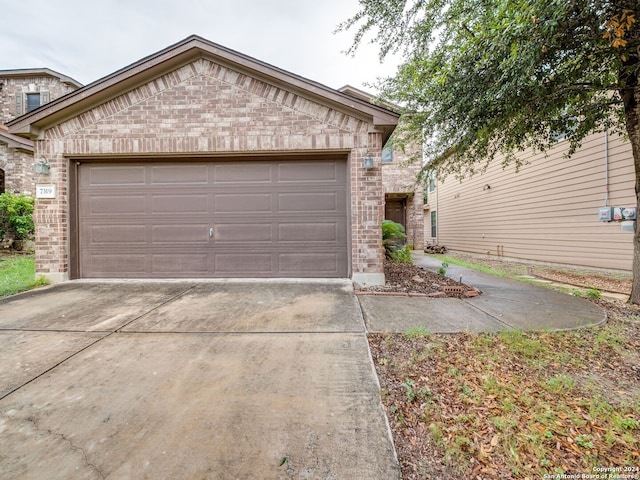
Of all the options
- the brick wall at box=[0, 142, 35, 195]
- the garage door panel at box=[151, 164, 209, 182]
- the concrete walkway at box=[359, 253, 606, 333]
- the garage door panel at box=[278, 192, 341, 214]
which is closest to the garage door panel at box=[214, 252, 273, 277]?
the garage door panel at box=[278, 192, 341, 214]

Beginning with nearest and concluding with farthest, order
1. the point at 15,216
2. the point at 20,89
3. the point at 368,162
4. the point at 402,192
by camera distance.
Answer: the point at 368,162 < the point at 15,216 < the point at 402,192 < the point at 20,89

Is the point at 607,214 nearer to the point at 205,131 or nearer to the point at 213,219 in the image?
the point at 213,219

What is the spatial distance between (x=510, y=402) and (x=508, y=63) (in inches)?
153

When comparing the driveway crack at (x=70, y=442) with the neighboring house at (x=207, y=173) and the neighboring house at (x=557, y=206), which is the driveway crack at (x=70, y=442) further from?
the neighboring house at (x=557, y=206)

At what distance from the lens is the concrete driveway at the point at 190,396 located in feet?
4.52

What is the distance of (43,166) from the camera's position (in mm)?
5047

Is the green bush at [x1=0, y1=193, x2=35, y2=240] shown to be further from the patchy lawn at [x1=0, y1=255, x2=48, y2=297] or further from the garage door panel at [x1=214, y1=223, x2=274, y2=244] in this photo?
the garage door panel at [x1=214, y1=223, x2=274, y2=244]

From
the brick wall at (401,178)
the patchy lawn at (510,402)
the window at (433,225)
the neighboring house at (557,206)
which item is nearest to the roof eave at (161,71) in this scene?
the patchy lawn at (510,402)

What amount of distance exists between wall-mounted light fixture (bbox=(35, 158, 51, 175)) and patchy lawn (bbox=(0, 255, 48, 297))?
2010 mm

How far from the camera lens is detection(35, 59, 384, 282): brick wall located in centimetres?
494

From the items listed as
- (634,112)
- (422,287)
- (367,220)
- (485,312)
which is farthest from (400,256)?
(634,112)

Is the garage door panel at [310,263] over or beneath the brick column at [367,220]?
beneath

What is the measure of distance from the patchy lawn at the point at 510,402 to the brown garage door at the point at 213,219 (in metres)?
2.88

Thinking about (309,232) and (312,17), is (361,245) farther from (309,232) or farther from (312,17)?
(312,17)
